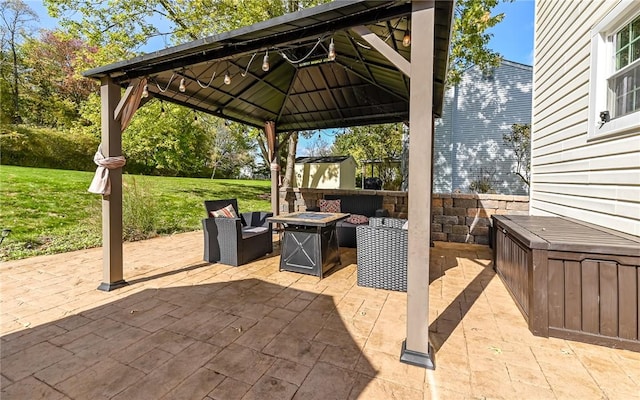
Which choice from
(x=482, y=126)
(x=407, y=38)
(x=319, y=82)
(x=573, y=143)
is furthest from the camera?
(x=482, y=126)

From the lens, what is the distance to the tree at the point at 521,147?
10.3 meters

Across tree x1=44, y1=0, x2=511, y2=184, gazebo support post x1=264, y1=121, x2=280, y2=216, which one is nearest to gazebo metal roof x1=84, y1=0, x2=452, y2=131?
gazebo support post x1=264, y1=121, x2=280, y2=216

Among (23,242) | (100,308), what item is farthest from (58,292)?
(23,242)

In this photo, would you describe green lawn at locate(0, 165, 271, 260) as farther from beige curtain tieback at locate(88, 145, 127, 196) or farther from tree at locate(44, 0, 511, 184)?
tree at locate(44, 0, 511, 184)

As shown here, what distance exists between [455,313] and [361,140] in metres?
12.4

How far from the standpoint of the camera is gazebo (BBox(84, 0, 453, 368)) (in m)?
2.06

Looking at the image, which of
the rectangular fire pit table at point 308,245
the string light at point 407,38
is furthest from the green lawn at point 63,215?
the string light at point 407,38

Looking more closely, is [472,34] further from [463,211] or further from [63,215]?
[63,215]

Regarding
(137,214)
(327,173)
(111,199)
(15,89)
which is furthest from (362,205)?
(15,89)

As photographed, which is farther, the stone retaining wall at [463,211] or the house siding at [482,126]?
the house siding at [482,126]

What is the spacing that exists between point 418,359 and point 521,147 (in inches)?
446

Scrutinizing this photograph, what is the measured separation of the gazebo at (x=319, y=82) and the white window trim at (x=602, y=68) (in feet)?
5.33

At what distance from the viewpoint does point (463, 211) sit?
19.7 feet

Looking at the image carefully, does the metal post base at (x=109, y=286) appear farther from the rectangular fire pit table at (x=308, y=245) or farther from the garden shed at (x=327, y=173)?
the garden shed at (x=327, y=173)
